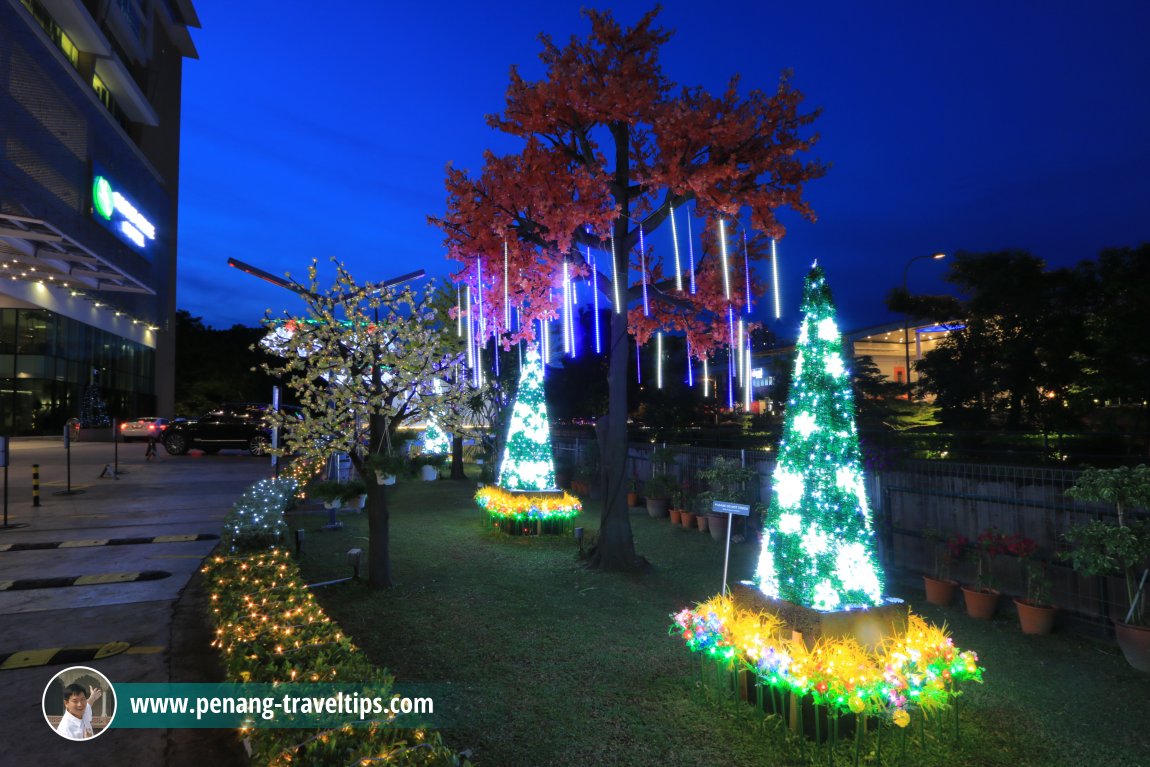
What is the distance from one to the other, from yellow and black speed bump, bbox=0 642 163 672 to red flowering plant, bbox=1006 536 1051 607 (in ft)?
27.8

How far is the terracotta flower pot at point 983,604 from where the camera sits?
24.6 feet

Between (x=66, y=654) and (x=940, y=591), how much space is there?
361 inches

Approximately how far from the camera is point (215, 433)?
29469 mm

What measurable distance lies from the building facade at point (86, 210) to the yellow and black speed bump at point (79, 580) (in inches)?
684

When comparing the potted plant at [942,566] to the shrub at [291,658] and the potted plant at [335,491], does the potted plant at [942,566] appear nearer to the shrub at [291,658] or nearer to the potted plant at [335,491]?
the shrub at [291,658]

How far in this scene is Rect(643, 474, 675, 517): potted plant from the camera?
15.7 meters

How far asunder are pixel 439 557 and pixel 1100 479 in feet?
27.7

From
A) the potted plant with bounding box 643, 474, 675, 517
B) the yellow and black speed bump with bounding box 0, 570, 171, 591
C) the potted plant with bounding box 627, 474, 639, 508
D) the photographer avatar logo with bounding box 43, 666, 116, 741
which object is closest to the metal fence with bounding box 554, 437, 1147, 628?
the potted plant with bounding box 643, 474, 675, 517

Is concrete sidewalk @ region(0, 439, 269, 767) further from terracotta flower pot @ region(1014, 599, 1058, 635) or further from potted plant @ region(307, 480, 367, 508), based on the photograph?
terracotta flower pot @ region(1014, 599, 1058, 635)

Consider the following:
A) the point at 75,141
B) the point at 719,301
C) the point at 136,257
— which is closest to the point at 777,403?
the point at 719,301

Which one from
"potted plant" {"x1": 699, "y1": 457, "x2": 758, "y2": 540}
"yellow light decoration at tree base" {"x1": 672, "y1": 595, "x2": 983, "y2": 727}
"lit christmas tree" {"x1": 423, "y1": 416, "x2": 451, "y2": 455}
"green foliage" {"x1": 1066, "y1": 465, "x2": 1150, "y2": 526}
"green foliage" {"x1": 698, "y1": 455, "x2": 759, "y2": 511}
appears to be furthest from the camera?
"lit christmas tree" {"x1": 423, "y1": 416, "x2": 451, "y2": 455}

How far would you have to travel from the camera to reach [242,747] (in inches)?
179

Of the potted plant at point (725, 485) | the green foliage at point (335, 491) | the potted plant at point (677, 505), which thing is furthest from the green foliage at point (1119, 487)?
the potted plant at point (677, 505)

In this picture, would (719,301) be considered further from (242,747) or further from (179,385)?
(179,385)
